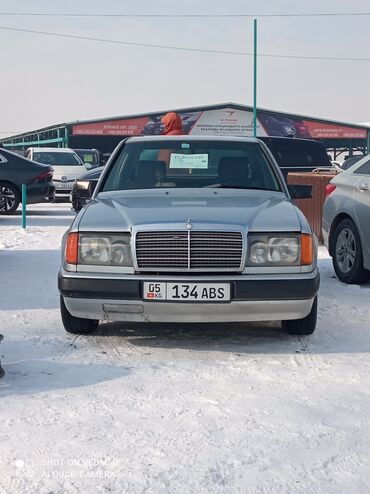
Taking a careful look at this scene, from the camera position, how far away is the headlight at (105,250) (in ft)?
14.8

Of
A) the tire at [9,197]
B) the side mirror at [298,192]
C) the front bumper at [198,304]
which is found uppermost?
the side mirror at [298,192]

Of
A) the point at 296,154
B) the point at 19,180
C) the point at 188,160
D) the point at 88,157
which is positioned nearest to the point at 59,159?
the point at 88,157

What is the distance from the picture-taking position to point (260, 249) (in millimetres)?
4504

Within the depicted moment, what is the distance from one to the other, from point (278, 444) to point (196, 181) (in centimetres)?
296

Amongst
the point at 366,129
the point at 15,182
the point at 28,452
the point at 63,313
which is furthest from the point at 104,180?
the point at 366,129

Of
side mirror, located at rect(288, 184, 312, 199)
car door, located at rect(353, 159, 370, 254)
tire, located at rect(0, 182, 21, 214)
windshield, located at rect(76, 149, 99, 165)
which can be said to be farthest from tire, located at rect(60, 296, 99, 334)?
windshield, located at rect(76, 149, 99, 165)

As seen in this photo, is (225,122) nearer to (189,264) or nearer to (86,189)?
(86,189)

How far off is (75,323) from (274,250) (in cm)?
149

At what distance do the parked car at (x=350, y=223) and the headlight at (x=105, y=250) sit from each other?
3.31m

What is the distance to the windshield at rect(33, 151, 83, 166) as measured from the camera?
22.5 metres

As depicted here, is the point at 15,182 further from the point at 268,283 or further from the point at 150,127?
the point at 150,127

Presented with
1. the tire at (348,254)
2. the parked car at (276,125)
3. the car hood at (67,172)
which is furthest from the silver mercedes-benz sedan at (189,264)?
the parked car at (276,125)

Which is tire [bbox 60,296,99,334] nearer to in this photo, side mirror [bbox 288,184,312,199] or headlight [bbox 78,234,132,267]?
headlight [bbox 78,234,132,267]

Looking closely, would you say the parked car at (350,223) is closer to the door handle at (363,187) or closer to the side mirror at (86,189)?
the door handle at (363,187)
